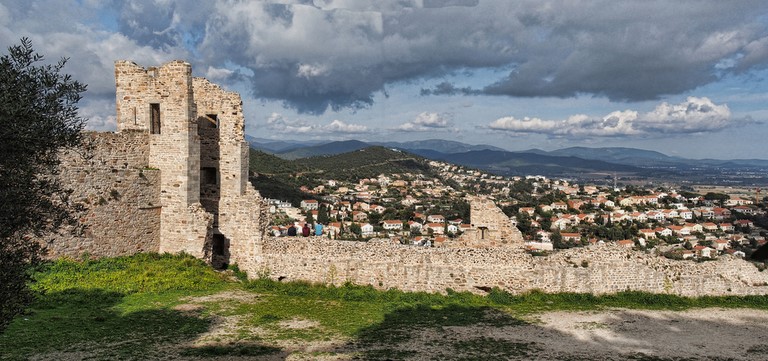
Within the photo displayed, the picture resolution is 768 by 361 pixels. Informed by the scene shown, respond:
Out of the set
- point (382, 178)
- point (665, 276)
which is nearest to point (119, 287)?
point (665, 276)

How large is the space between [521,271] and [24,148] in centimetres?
1233

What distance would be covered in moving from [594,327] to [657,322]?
1948 mm

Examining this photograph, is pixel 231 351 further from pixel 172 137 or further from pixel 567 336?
pixel 172 137

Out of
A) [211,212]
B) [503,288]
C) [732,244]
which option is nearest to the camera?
[503,288]

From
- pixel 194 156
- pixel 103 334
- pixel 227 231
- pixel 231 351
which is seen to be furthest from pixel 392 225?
pixel 231 351

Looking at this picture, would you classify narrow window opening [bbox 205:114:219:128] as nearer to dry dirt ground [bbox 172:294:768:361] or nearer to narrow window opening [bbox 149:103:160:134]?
narrow window opening [bbox 149:103:160:134]

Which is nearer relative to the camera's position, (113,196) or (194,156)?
(113,196)

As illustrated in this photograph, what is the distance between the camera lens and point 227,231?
698 inches

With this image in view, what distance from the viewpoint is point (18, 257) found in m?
7.25

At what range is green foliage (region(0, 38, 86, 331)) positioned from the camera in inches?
268

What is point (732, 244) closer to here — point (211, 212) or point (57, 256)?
point (211, 212)

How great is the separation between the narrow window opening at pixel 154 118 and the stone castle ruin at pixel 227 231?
0.11ft

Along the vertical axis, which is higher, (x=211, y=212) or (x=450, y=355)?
(x=211, y=212)

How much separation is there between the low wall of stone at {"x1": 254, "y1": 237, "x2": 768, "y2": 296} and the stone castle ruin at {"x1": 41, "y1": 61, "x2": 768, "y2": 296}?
0.10ft
